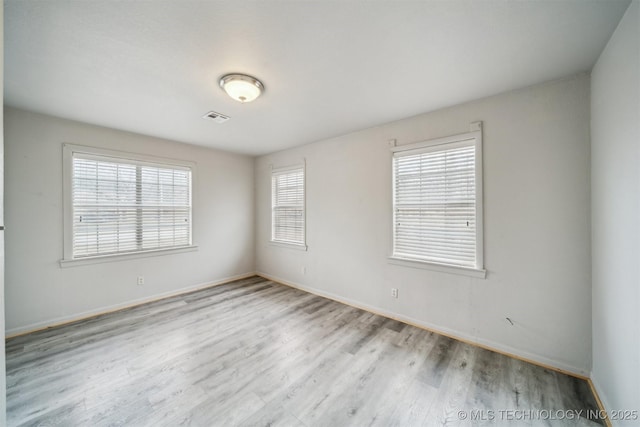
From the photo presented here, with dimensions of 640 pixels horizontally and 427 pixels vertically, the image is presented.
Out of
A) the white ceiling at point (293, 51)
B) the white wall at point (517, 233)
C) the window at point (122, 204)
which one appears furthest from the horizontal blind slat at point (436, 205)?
the window at point (122, 204)

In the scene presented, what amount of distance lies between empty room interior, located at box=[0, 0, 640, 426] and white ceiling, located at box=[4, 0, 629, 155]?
0.06ft

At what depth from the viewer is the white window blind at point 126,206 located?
10.4 feet

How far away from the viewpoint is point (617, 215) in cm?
158

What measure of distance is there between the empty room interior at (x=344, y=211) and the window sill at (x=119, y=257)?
4cm

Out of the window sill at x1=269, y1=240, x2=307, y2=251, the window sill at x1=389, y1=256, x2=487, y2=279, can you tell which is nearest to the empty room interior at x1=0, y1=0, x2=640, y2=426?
the window sill at x1=389, y1=256, x2=487, y2=279

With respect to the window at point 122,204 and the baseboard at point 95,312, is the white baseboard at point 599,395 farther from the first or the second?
the window at point 122,204

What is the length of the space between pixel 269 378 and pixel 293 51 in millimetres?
2522

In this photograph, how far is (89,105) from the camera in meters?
2.63

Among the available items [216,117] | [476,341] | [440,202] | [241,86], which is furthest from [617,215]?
[216,117]

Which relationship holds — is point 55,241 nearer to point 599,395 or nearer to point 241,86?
point 241,86

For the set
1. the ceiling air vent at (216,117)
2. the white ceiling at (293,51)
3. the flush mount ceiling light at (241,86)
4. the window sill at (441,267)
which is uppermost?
the white ceiling at (293,51)

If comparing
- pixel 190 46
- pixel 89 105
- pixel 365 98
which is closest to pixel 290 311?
pixel 365 98

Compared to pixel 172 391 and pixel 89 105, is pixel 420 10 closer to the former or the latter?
pixel 172 391

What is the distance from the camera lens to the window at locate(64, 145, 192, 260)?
3121 millimetres
